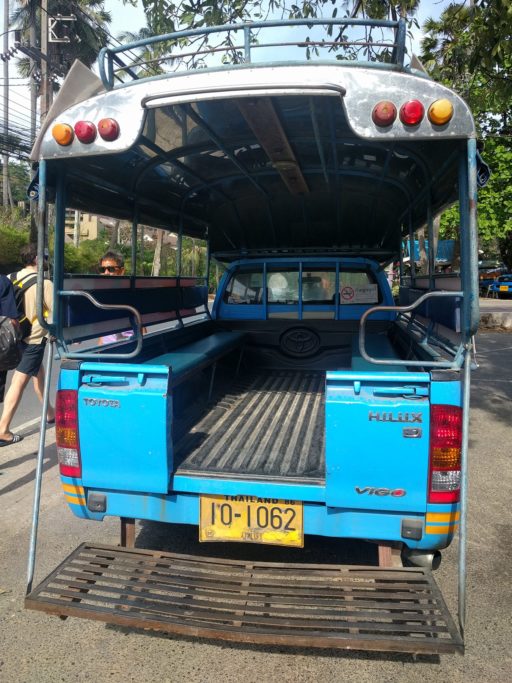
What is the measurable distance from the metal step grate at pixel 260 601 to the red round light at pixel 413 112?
7.10 feet

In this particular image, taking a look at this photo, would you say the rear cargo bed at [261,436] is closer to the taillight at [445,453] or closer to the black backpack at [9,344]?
the taillight at [445,453]

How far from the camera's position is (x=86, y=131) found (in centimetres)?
277

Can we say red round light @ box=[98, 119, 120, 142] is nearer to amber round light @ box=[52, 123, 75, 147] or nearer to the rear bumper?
amber round light @ box=[52, 123, 75, 147]

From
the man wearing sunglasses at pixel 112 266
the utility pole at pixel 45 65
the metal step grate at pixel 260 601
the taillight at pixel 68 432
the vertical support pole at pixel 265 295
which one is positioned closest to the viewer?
the metal step grate at pixel 260 601

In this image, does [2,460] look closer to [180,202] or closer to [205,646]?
[180,202]

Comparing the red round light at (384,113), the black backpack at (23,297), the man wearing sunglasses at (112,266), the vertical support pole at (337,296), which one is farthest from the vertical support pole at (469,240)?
the black backpack at (23,297)

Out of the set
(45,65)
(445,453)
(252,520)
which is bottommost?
(252,520)

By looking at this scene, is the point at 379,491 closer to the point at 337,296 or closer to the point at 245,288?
the point at 337,296

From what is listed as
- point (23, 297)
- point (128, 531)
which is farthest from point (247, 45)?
point (23, 297)

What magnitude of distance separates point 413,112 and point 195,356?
2.36 meters

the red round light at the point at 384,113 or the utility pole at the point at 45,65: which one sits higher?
the utility pole at the point at 45,65

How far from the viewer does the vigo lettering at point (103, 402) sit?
2.77 meters

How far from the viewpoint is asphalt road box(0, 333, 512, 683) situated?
8.04 ft

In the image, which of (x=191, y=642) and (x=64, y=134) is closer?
(x=191, y=642)
